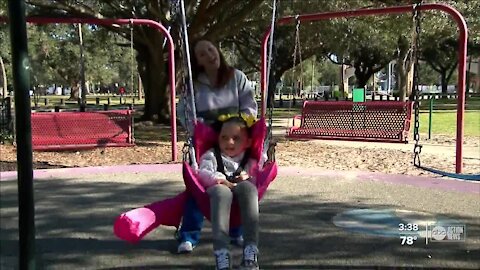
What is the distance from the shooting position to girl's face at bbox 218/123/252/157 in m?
3.46

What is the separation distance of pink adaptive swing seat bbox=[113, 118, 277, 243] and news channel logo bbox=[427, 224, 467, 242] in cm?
145

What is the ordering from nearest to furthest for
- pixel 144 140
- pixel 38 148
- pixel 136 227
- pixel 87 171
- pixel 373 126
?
1. pixel 136 227
2. pixel 87 171
3. pixel 38 148
4. pixel 373 126
5. pixel 144 140

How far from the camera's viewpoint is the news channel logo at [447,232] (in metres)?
4.00

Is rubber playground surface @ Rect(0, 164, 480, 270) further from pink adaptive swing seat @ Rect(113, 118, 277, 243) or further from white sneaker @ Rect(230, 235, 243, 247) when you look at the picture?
pink adaptive swing seat @ Rect(113, 118, 277, 243)

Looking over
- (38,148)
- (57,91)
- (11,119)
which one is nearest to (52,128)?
(38,148)

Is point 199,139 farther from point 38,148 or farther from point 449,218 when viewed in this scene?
point 38,148

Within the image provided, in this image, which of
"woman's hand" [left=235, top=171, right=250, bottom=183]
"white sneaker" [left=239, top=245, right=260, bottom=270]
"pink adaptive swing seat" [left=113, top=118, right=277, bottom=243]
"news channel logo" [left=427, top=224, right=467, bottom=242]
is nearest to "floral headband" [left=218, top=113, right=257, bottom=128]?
"pink adaptive swing seat" [left=113, top=118, right=277, bottom=243]

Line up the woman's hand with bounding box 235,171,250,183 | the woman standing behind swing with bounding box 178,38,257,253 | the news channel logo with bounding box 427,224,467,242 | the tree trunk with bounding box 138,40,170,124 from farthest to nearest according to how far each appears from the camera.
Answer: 1. the tree trunk with bounding box 138,40,170,124
2. the news channel logo with bounding box 427,224,467,242
3. the woman standing behind swing with bounding box 178,38,257,253
4. the woman's hand with bounding box 235,171,250,183

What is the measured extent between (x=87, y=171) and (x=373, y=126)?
536cm

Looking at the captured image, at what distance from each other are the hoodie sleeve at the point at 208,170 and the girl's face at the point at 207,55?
2.03ft

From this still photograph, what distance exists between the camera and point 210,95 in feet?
12.2

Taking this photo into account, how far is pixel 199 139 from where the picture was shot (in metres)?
3.59

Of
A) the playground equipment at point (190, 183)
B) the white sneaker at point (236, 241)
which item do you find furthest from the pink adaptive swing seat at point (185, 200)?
the white sneaker at point (236, 241)

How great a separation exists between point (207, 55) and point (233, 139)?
64 centimetres
